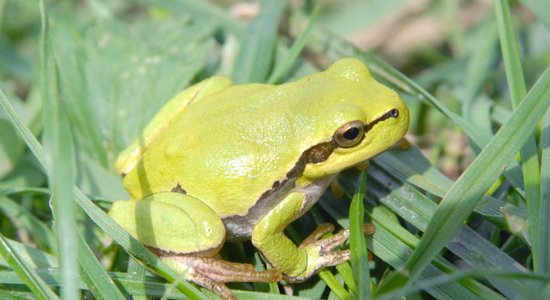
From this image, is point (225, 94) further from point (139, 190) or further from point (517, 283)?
point (517, 283)

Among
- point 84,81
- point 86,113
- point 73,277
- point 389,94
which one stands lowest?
point 73,277

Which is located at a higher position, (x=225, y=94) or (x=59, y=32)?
(x=59, y=32)

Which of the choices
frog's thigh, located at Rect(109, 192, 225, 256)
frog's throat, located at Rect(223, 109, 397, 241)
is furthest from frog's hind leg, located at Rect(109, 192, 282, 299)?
frog's throat, located at Rect(223, 109, 397, 241)

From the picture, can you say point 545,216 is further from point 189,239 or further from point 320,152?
point 189,239

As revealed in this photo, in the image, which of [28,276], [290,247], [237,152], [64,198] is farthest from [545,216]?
[28,276]

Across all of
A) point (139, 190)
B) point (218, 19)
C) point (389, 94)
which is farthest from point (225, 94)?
point (218, 19)

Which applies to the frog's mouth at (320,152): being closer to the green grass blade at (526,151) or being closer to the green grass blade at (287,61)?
the green grass blade at (526,151)

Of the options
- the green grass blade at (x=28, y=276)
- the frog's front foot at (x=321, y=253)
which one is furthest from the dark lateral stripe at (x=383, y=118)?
the green grass blade at (x=28, y=276)

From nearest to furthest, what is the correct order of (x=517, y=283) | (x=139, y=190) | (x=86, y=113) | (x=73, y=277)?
(x=73, y=277) → (x=517, y=283) → (x=139, y=190) → (x=86, y=113)
